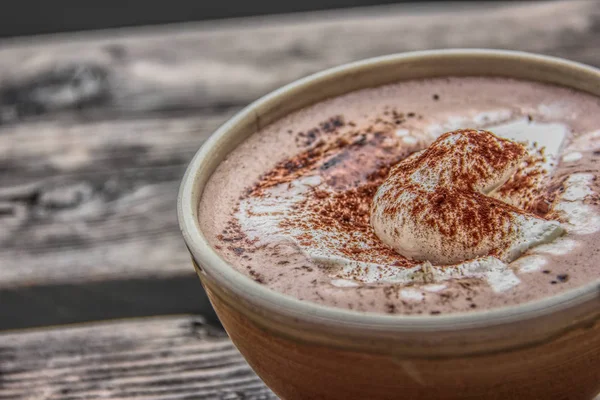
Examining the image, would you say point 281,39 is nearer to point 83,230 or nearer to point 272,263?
point 83,230

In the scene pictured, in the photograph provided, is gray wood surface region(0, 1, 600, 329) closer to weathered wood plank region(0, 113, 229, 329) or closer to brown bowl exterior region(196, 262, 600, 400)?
weathered wood plank region(0, 113, 229, 329)

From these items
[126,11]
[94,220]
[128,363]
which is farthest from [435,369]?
[126,11]

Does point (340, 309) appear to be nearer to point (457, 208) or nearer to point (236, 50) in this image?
point (457, 208)

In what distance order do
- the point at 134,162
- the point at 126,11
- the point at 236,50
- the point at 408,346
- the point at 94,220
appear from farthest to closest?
1. the point at 126,11
2. the point at 236,50
3. the point at 134,162
4. the point at 94,220
5. the point at 408,346

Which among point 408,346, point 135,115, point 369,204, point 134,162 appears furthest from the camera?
point 135,115

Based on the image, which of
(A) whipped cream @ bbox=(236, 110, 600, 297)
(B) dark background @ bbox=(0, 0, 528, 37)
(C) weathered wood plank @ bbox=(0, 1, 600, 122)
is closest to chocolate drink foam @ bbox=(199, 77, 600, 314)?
(A) whipped cream @ bbox=(236, 110, 600, 297)

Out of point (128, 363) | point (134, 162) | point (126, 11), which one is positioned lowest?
point (128, 363)

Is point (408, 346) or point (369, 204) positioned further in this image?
point (369, 204)

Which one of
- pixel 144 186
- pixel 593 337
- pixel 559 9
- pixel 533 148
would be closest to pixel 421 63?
pixel 533 148
